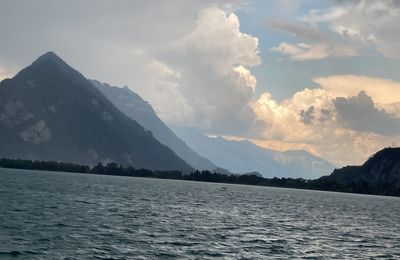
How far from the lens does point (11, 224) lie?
7725 cm

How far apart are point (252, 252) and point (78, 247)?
26162mm

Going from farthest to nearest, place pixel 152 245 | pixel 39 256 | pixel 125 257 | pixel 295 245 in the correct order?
pixel 295 245 → pixel 152 245 → pixel 125 257 → pixel 39 256

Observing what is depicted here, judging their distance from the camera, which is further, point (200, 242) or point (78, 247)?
point (200, 242)

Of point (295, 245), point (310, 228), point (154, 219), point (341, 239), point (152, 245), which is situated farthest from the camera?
point (310, 228)

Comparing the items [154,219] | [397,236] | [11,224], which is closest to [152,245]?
[11,224]

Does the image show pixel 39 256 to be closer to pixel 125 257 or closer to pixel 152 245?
pixel 125 257

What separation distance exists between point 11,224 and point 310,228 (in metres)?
71.7

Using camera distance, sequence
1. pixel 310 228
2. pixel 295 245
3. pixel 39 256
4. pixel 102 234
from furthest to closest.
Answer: pixel 310 228
pixel 295 245
pixel 102 234
pixel 39 256

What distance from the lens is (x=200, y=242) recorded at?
76688 mm

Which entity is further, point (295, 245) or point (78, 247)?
point (295, 245)

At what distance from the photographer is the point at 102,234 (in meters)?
76.4

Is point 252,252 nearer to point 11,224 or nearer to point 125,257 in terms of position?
point 125,257

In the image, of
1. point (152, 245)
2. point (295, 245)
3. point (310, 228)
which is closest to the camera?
point (152, 245)

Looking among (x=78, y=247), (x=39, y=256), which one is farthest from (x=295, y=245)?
(x=39, y=256)
